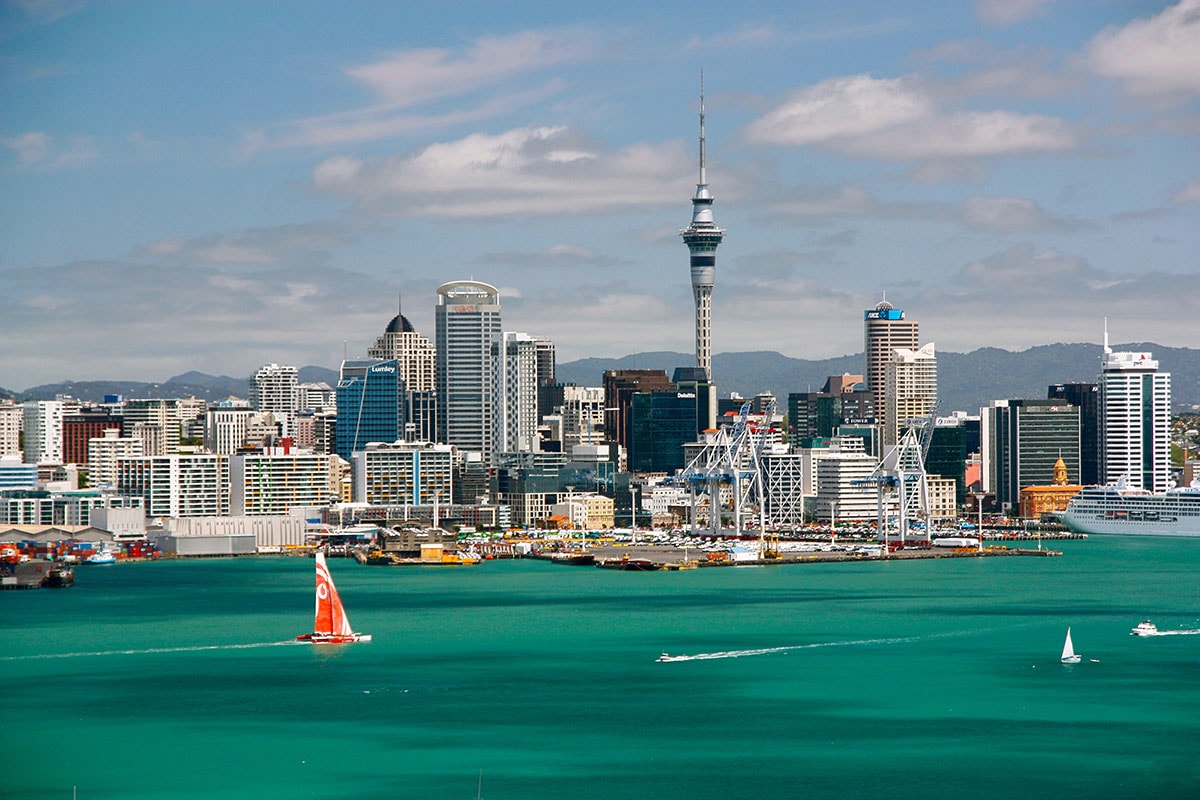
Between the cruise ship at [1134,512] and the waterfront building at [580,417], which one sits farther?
the waterfront building at [580,417]

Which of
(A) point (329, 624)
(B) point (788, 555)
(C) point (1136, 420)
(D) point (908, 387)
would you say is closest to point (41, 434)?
(B) point (788, 555)

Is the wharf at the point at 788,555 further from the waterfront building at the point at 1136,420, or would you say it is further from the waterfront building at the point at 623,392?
the waterfront building at the point at 623,392

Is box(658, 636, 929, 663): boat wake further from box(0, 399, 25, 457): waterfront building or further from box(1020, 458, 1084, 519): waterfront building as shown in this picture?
box(0, 399, 25, 457): waterfront building

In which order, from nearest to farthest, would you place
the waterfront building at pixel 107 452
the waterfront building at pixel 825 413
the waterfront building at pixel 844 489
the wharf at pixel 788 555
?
1. the wharf at pixel 788 555
2. the waterfront building at pixel 107 452
3. the waterfront building at pixel 844 489
4. the waterfront building at pixel 825 413

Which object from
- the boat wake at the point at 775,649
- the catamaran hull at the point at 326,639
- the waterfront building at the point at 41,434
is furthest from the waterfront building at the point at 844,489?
the catamaran hull at the point at 326,639

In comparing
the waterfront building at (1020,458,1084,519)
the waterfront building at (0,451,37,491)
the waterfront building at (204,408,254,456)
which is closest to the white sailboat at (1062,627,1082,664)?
the waterfront building at (0,451,37,491)

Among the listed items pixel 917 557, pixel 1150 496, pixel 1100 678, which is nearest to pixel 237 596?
pixel 1100 678

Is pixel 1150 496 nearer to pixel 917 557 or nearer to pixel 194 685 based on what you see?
pixel 917 557
